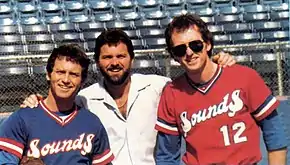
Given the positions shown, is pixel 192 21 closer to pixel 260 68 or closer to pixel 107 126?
pixel 107 126

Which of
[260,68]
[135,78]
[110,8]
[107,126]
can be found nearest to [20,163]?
[107,126]

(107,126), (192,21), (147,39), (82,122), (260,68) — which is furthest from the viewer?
(147,39)

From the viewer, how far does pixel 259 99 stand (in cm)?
198

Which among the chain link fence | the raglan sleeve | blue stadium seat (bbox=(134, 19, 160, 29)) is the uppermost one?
the raglan sleeve

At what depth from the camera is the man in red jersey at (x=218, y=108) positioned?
1.99 m

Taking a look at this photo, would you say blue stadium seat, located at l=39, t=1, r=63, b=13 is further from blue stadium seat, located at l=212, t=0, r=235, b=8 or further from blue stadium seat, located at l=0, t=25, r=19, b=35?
blue stadium seat, located at l=212, t=0, r=235, b=8

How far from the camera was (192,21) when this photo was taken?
200cm

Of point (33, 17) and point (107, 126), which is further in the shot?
point (33, 17)

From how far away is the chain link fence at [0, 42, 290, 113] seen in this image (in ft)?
23.9

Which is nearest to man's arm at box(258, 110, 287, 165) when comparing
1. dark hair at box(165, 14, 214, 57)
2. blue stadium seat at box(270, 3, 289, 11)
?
dark hair at box(165, 14, 214, 57)

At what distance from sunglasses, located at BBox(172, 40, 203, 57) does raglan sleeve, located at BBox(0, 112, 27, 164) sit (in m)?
0.61

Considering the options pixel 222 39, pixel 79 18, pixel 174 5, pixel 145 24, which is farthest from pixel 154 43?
pixel 79 18

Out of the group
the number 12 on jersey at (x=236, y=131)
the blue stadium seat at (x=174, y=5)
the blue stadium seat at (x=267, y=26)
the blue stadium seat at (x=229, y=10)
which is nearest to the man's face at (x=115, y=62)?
the number 12 on jersey at (x=236, y=131)

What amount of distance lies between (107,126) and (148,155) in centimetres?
21
